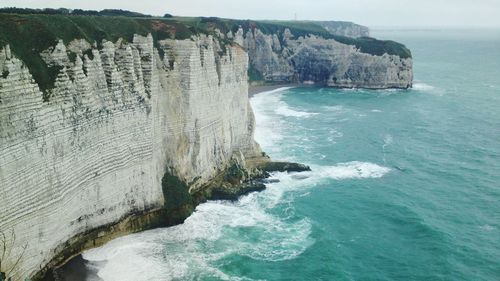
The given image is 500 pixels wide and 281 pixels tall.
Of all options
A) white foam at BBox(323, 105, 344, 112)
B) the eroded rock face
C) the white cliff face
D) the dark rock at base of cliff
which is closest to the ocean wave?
the dark rock at base of cliff

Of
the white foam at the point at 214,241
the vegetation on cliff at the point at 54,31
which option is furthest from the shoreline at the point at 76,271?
the vegetation on cliff at the point at 54,31

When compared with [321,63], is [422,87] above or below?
below

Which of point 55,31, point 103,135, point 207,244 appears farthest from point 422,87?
point 55,31

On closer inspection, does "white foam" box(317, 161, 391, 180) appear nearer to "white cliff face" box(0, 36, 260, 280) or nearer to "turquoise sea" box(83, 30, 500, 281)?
"turquoise sea" box(83, 30, 500, 281)

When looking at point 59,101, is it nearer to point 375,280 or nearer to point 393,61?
point 375,280

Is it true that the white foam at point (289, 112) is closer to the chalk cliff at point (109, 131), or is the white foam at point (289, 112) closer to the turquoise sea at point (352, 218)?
the turquoise sea at point (352, 218)

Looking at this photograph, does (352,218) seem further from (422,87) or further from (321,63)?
(321,63)

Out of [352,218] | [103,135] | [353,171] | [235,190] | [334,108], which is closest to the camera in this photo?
[103,135]
